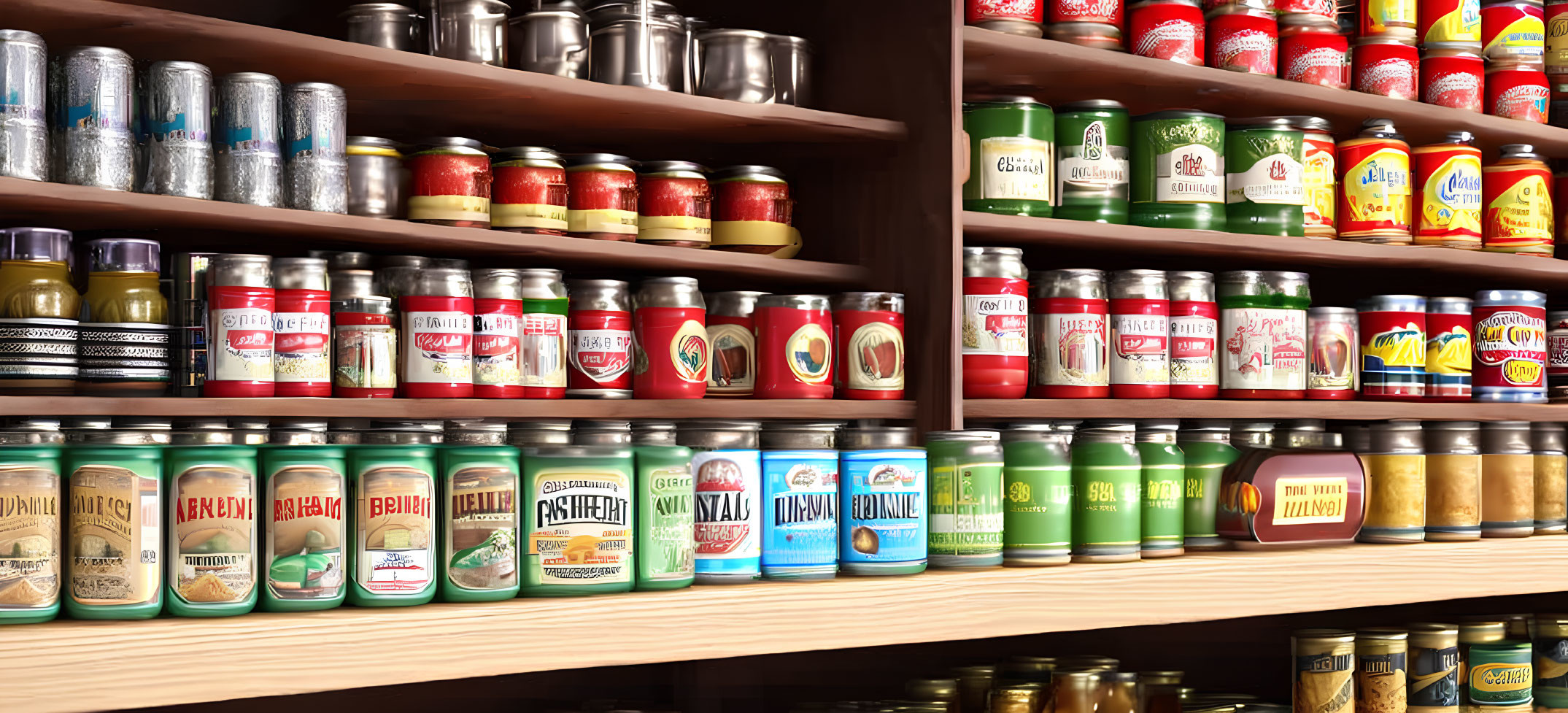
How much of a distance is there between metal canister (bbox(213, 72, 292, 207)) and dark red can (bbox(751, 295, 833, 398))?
57 centimetres

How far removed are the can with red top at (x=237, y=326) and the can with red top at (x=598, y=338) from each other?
1.12 ft

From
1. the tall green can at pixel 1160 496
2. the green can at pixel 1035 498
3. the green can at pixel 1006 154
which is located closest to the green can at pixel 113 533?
the green can at pixel 1035 498

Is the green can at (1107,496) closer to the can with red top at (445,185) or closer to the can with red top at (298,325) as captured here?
the can with red top at (445,185)

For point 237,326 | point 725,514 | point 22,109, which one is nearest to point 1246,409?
point 725,514

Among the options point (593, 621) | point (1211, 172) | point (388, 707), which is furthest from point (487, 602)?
point (1211, 172)

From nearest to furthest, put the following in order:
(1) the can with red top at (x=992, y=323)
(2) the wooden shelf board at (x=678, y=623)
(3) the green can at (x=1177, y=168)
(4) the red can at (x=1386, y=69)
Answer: (2) the wooden shelf board at (x=678, y=623)
(1) the can with red top at (x=992, y=323)
(3) the green can at (x=1177, y=168)
(4) the red can at (x=1386, y=69)

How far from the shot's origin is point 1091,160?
74.7 inches

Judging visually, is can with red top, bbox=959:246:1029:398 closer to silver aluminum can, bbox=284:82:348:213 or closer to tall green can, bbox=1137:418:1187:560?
tall green can, bbox=1137:418:1187:560

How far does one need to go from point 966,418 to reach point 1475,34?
1041mm

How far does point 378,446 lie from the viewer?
1379 millimetres

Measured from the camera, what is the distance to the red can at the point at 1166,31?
1.97 metres

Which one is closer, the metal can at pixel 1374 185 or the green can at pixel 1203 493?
the green can at pixel 1203 493

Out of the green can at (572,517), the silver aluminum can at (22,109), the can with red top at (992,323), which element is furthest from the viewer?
the can with red top at (992,323)

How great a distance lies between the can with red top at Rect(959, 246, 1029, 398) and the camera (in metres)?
1.80
